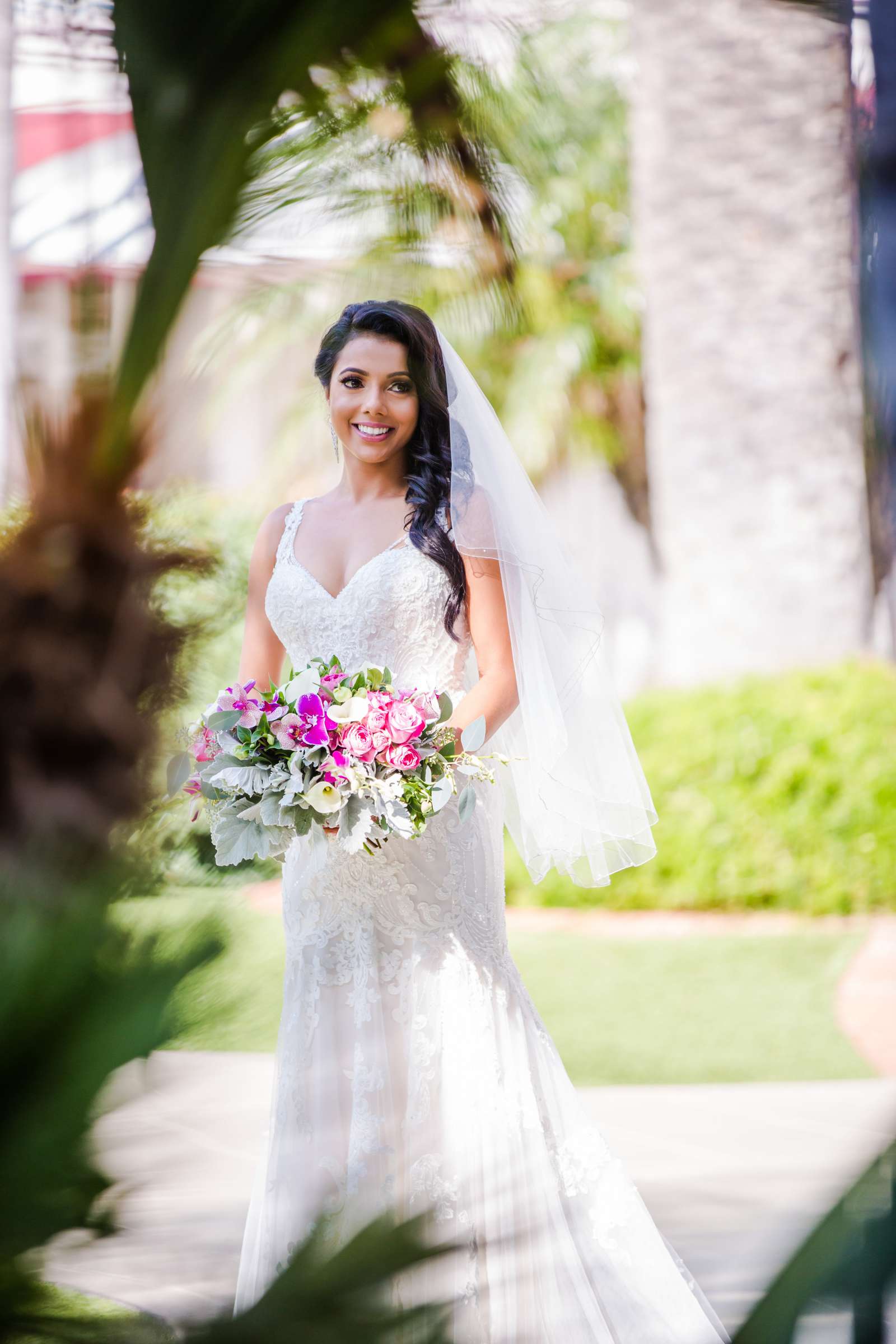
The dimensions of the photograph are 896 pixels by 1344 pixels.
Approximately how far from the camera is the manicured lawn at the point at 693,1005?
548 centimetres

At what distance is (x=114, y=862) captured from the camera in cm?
39

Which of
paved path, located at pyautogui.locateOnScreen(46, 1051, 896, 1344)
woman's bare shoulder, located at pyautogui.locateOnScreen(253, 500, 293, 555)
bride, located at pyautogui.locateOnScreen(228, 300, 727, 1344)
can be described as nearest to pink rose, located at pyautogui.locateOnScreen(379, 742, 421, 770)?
bride, located at pyautogui.locateOnScreen(228, 300, 727, 1344)

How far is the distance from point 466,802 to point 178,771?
2.18 metres

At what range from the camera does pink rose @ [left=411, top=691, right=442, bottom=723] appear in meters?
2.59

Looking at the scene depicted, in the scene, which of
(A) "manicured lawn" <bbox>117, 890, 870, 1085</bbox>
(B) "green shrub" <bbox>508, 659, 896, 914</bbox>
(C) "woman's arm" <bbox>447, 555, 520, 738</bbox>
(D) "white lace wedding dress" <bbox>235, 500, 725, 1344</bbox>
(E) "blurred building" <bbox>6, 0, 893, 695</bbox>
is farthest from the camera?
(E) "blurred building" <bbox>6, 0, 893, 695</bbox>

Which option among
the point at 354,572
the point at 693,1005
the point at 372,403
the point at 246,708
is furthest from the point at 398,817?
the point at 693,1005

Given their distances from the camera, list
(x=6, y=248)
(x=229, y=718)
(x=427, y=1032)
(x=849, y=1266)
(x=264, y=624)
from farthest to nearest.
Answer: (x=264, y=624) → (x=427, y=1032) → (x=229, y=718) → (x=6, y=248) → (x=849, y=1266)

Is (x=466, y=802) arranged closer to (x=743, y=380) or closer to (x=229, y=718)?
(x=229, y=718)

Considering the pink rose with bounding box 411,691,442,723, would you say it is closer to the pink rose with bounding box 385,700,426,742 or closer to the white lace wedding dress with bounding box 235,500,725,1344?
the pink rose with bounding box 385,700,426,742

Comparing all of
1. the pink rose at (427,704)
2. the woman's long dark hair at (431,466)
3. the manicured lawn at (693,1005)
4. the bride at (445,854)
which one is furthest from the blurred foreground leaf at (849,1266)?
the manicured lawn at (693,1005)

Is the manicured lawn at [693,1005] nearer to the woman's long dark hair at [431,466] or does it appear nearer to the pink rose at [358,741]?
the woman's long dark hair at [431,466]

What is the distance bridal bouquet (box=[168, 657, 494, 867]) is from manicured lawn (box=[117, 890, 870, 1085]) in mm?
3193

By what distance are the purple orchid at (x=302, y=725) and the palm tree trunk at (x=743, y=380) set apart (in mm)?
6775

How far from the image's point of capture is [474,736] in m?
2.60
